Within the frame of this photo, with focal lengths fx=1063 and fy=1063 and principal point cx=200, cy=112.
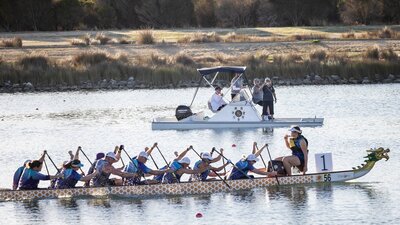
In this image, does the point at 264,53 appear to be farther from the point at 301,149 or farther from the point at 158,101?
the point at 301,149

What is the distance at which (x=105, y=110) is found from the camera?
177 ft

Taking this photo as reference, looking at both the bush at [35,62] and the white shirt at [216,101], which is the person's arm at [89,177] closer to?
the white shirt at [216,101]

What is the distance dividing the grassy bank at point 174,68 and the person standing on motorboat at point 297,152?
3067 centimetres

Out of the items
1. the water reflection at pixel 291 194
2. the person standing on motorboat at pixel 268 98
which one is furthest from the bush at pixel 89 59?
the water reflection at pixel 291 194

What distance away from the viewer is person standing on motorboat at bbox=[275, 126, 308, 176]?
30.4 m

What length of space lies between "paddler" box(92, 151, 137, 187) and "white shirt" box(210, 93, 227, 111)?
553 inches

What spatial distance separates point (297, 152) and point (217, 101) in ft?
45.3

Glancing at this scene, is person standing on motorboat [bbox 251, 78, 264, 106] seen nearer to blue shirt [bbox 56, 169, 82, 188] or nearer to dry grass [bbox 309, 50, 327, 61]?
blue shirt [bbox 56, 169, 82, 188]

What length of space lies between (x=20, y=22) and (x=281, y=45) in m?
26.7

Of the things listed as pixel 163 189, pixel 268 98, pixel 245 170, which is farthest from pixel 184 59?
pixel 163 189

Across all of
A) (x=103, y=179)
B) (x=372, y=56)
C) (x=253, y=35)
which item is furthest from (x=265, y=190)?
(x=253, y=35)


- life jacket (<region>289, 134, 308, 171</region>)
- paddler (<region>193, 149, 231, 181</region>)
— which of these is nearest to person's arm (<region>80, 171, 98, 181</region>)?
paddler (<region>193, 149, 231, 181</region>)

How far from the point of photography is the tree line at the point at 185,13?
8619cm

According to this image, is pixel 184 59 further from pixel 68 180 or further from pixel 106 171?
pixel 68 180
